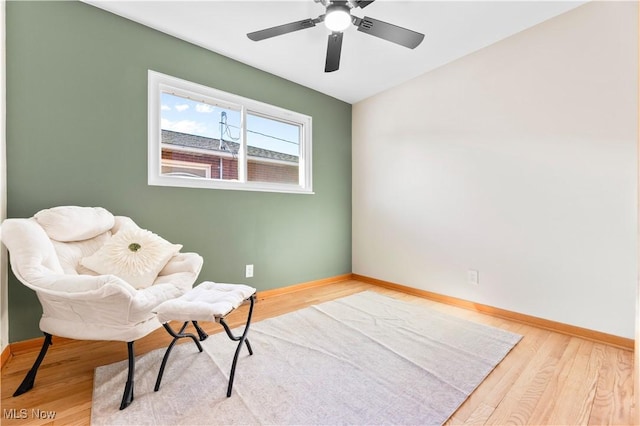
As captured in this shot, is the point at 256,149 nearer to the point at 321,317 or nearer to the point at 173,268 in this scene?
the point at 173,268

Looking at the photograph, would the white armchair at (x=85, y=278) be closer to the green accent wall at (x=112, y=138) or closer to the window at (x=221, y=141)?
the green accent wall at (x=112, y=138)

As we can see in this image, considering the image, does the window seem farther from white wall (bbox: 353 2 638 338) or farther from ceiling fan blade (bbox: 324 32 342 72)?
white wall (bbox: 353 2 638 338)

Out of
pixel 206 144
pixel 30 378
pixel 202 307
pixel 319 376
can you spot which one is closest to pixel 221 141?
pixel 206 144

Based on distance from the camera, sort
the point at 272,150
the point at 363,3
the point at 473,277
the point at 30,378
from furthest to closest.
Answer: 1. the point at 272,150
2. the point at 473,277
3. the point at 363,3
4. the point at 30,378

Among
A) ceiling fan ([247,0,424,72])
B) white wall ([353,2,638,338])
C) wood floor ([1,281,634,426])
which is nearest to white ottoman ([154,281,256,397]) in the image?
wood floor ([1,281,634,426])

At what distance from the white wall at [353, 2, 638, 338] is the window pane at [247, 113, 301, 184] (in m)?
1.22

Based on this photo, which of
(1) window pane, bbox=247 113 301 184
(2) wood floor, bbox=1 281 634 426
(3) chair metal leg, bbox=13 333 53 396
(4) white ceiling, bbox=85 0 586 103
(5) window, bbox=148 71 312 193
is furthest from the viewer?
(1) window pane, bbox=247 113 301 184

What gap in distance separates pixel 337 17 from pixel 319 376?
2.13 m

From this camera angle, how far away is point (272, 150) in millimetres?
3193

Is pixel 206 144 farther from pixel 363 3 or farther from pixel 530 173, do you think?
pixel 530 173

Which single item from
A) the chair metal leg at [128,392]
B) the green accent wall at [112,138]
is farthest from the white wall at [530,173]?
the chair metal leg at [128,392]

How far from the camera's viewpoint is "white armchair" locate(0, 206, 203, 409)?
4.08ft

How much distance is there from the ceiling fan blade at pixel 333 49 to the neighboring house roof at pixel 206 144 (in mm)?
1238

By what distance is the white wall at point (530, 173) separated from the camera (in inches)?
74.2
